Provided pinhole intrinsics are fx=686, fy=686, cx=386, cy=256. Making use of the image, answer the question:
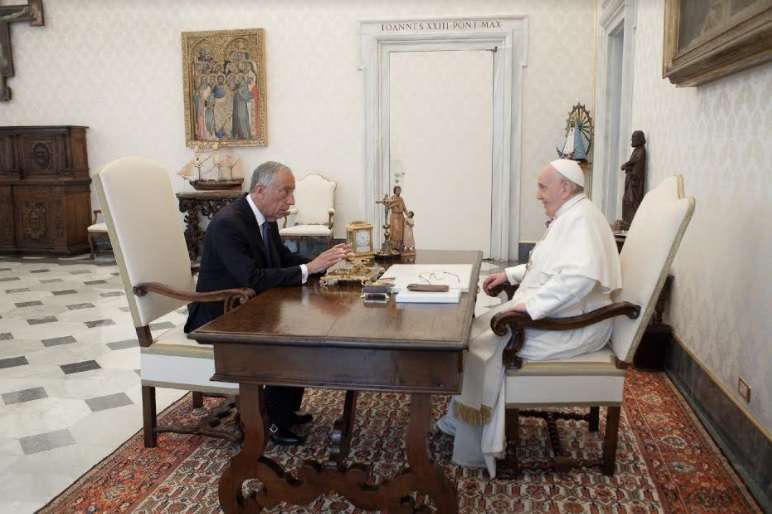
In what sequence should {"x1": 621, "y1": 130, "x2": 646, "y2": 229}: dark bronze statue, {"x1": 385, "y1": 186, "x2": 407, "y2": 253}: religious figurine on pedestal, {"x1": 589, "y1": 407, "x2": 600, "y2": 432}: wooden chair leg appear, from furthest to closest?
{"x1": 621, "y1": 130, "x2": 646, "y2": 229}: dark bronze statue
{"x1": 385, "y1": 186, "x2": 407, "y2": 253}: religious figurine on pedestal
{"x1": 589, "y1": 407, "x2": 600, "y2": 432}: wooden chair leg

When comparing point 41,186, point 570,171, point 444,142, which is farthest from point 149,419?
point 41,186

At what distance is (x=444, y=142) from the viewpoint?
8141 millimetres

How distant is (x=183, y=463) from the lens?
3.01 m

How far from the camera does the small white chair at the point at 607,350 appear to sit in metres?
2.63

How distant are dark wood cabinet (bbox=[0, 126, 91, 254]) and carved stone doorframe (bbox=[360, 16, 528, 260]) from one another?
150 inches

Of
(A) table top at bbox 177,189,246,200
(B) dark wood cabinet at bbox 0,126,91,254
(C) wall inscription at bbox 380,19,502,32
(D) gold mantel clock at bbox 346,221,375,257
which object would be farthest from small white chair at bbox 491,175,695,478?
(B) dark wood cabinet at bbox 0,126,91,254

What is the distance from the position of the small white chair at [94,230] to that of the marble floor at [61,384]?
1307 mm

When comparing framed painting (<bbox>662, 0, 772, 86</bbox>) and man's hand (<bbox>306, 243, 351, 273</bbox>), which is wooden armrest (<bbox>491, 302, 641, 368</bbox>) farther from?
framed painting (<bbox>662, 0, 772, 86</bbox>)

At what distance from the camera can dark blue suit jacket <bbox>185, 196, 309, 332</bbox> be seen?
3.02 metres

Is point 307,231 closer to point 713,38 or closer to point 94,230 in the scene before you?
point 94,230

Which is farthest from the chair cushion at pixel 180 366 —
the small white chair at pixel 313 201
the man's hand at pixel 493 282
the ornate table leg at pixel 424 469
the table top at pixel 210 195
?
the table top at pixel 210 195

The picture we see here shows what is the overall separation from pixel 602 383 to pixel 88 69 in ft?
26.9

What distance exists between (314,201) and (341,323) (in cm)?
598

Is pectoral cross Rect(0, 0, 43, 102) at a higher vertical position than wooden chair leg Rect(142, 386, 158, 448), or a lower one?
higher
